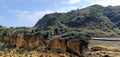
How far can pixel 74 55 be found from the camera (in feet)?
139

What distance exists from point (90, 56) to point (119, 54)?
5.08m

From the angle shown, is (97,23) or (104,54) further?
(97,23)

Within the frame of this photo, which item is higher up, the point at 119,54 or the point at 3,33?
the point at 3,33

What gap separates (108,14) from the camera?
13938 cm

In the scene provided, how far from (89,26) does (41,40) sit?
65616 millimetres

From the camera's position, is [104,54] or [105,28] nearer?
[104,54]

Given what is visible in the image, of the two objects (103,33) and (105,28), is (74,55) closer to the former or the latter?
(103,33)

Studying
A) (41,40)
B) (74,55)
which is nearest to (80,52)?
(74,55)

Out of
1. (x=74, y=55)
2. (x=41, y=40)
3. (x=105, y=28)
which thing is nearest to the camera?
(x=74, y=55)

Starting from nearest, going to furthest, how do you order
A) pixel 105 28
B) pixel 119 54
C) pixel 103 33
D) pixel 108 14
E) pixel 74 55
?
pixel 74 55 → pixel 119 54 → pixel 103 33 → pixel 105 28 → pixel 108 14

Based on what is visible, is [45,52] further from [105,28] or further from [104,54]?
[105,28]

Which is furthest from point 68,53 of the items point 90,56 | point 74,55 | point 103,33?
point 103,33

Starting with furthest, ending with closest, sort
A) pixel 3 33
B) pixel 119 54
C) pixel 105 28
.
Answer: pixel 105 28 → pixel 3 33 → pixel 119 54

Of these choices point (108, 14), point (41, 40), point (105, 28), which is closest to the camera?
point (41, 40)
